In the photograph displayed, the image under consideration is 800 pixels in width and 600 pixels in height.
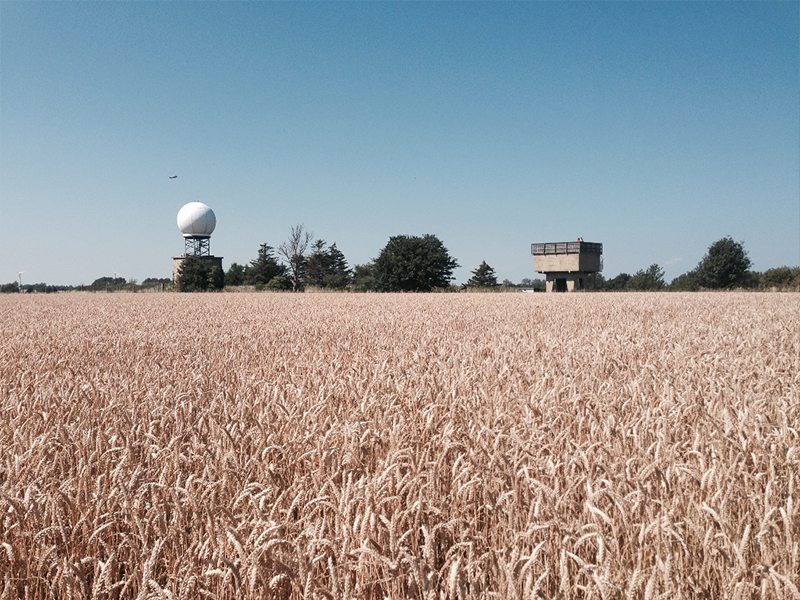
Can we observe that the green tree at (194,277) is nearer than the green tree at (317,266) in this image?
Yes

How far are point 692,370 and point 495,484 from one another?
3242mm

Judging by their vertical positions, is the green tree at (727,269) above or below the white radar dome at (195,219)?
below

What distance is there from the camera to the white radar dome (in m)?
62.1

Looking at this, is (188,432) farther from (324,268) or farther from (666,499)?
(324,268)

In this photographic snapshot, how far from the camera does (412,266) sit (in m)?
56.1

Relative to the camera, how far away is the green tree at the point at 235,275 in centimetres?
7150

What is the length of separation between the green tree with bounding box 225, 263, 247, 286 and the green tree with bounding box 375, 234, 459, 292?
24.5 meters

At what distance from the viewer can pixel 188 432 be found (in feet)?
8.87

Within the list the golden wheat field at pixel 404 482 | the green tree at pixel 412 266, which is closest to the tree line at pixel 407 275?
the green tree at pixel 412 266

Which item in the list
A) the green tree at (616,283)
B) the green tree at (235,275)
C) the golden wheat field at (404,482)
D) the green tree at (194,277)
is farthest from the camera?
the green tree at (616,283)

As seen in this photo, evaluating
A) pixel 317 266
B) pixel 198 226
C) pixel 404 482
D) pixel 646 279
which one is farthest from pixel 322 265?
pixel 404 482

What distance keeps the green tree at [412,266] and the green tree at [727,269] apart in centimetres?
3116

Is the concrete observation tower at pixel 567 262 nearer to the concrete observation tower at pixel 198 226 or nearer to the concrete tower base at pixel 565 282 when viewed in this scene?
the concrete tower base at pixel 565 282

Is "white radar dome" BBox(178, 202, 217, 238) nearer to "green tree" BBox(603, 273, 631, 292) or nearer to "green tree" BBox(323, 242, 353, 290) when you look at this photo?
"green tree" BBox(323, 242, 353, 290)
